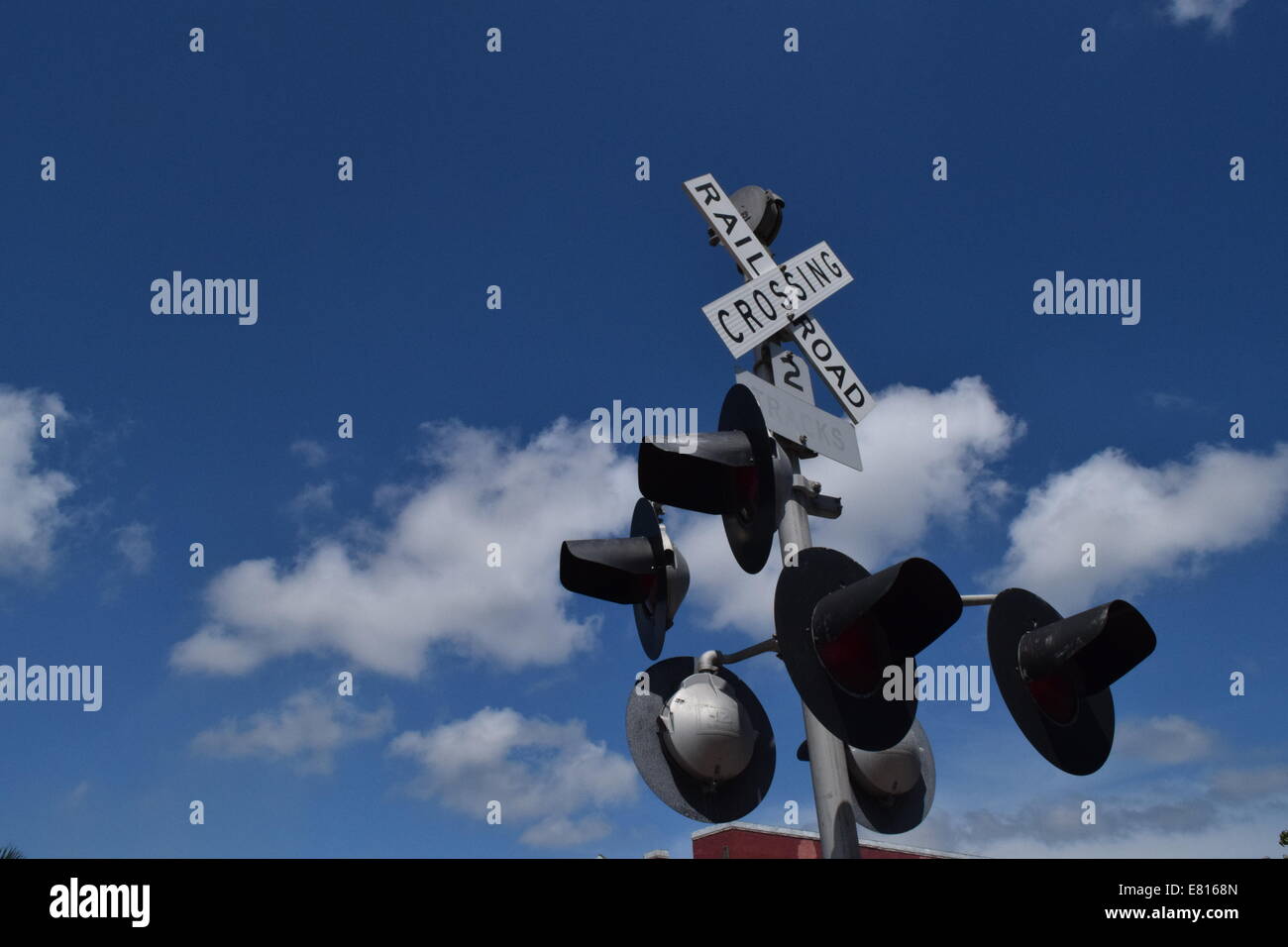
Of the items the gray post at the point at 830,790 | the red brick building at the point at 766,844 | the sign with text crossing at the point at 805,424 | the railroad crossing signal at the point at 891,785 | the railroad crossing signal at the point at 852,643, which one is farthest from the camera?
the red brick building at the point at 766,844

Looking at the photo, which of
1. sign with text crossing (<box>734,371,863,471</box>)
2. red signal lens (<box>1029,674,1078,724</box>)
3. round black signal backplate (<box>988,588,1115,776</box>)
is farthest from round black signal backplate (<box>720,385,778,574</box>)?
red signal lens (<box>1029,674,1078,724</box>)

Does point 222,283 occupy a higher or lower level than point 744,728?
higher

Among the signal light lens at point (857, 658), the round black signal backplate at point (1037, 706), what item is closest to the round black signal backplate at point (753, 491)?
the signal light lens at point (857, 658)

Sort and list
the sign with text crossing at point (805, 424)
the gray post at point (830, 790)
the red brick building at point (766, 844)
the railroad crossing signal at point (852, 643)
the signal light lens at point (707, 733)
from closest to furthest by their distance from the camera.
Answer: the railroad crossing signal at point (852, 643) < the gray post at point (830, 790) < the sign with text crossing at point (805, 424) < the signal light lens at point (707, 733) < the red brick building at point (766, 844)

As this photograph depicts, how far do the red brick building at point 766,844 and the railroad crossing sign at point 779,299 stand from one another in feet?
64.6

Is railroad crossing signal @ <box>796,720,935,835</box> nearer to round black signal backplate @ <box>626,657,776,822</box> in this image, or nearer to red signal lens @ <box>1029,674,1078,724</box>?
round black signal backplate @ <box>626,657,776,822</box>

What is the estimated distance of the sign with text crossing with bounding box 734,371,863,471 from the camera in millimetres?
5402

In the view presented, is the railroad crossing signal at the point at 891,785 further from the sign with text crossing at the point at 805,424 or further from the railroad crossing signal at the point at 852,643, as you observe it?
the sign with text crossing at the point at 805,424

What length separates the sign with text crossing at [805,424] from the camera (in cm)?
540
